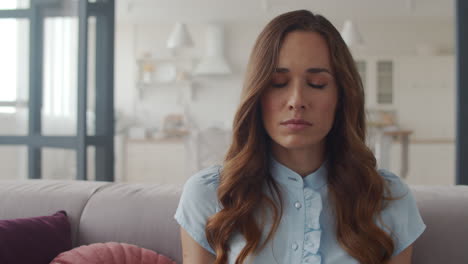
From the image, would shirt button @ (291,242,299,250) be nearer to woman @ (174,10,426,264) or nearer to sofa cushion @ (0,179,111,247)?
woman @ (174,10,426,264)

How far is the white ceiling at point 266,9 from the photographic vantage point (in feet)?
19.6

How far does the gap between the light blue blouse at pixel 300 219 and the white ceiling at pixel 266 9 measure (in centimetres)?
521

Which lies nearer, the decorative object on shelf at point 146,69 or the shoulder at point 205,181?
the shoulder at point 205,181

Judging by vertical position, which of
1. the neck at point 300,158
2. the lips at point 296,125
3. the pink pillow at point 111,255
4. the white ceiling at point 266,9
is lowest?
the pink pillow at point 111,255

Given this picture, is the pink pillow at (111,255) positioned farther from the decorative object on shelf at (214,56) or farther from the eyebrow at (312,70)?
the decorative object on shelf at (214,56)

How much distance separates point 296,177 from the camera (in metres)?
1.01

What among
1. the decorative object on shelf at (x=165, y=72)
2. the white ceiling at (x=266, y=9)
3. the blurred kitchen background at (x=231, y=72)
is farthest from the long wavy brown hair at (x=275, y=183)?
the decorative object on shelf at (x=165, y=72)

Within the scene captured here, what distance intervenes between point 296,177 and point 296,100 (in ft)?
0.63

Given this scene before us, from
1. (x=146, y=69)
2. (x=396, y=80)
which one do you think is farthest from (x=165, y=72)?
(x=396, y=80)

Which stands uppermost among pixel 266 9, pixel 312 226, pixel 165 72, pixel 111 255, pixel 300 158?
pixel 266 9

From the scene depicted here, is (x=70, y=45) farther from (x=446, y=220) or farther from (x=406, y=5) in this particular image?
(x=406, y=5)

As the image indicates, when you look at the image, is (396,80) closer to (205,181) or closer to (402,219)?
(402,219)

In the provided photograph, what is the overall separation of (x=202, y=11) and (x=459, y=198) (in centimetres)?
564

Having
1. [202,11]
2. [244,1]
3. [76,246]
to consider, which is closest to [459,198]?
[76,246]
